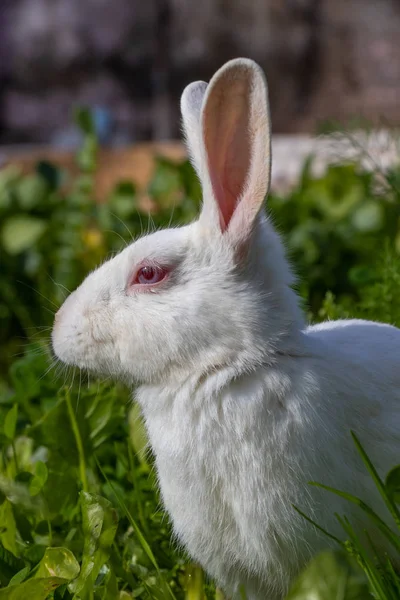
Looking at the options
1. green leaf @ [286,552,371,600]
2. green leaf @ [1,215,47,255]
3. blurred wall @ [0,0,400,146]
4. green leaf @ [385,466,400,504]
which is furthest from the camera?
blurred wall @ [0,0,400,146]

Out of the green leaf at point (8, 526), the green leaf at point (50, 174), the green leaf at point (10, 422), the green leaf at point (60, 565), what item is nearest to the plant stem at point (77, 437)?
the green leaf at point (10, 422)

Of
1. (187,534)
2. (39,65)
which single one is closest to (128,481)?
(187,534)

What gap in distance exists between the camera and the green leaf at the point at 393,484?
161cm

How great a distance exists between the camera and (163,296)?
1.89 meters

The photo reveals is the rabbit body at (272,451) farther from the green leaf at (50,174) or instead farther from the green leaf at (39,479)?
the green leaf at (50,174)

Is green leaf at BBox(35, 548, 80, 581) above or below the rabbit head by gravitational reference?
below

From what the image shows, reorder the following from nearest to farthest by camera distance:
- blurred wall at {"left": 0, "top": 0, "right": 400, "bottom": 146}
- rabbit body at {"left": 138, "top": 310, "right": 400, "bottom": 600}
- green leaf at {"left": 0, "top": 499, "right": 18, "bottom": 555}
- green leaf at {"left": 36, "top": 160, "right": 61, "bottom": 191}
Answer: rabbit body at {"left": 138, "top": 310, "right": 400, "bottom": 600} < green leaf at {"left": 0, "top": 499, "right": 18, "bottom": 555} < green leaf at {"left": 36, "top": 160, "right": 61, "bottom": 191} < blurred wall at {"left": 0, "top": 0, "right": 400, "bottom": 146}

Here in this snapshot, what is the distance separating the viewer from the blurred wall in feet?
20.3

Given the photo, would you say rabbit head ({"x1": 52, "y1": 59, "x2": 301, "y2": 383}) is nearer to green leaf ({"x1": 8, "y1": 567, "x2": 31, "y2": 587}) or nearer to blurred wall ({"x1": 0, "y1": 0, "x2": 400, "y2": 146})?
green leaf ({"x1": 8, "y1": 567, "x2": 31, "y2": 587})

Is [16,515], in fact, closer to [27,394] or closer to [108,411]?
[108,411]

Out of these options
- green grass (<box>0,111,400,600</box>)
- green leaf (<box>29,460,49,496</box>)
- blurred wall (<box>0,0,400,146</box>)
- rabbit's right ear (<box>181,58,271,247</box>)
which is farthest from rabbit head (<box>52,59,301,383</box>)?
blurred wall (<box>0,0,400,146</box>)

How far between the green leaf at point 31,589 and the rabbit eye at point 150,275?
644 millimetres

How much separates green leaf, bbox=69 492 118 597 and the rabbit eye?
1.58ft

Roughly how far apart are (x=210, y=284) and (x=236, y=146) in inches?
11.9
